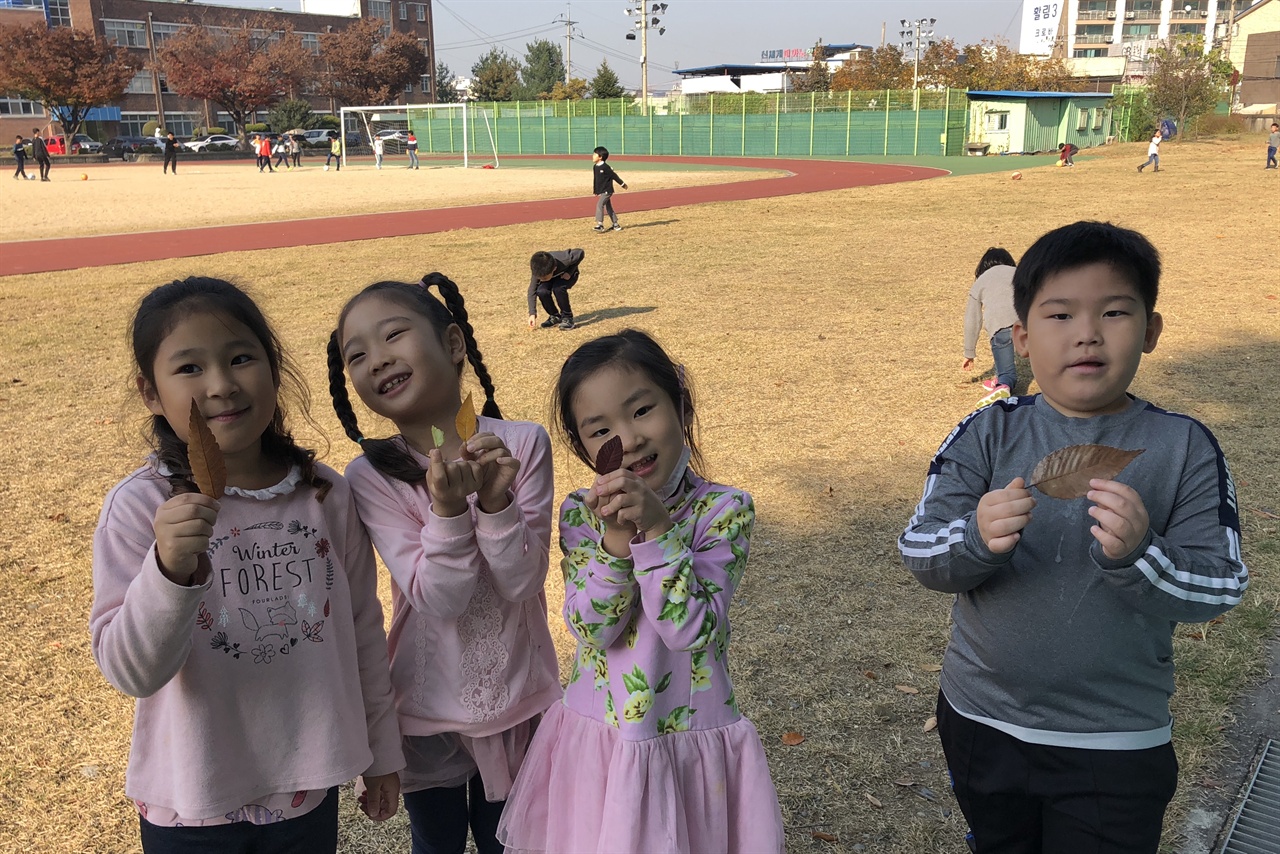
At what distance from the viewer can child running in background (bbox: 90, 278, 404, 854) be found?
1.74 metres

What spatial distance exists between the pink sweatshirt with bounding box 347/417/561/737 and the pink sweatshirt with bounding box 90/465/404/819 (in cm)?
12

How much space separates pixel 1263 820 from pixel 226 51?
75571mm

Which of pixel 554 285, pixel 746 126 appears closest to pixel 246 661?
pixel 554 285

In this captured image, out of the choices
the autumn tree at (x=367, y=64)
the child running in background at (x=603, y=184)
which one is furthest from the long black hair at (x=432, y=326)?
the autumn tree at (x=367, y=64)

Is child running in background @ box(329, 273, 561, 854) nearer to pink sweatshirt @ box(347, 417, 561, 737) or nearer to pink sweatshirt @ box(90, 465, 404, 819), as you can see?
pink sweatshirt @ box(347, 417, 561, 737)

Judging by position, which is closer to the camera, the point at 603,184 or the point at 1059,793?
the point at 1059,793

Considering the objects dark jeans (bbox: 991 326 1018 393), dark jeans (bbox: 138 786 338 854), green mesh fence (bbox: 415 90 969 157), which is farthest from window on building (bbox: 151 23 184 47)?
dark jeans (bbox: 138 786 338 854)

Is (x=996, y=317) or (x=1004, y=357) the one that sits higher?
(x=996, y=317)

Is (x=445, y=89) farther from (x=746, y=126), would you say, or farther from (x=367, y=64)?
(x=746, y=126)

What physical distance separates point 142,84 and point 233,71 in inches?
439

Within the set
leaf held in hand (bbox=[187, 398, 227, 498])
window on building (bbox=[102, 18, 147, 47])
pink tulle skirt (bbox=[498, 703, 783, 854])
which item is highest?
window on building (bbox=[102, 18, 147, 47])

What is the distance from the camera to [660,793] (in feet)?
5.88

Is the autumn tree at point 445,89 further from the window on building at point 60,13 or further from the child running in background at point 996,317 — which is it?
the child running in background at point 996,317

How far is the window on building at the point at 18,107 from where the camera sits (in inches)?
2677
